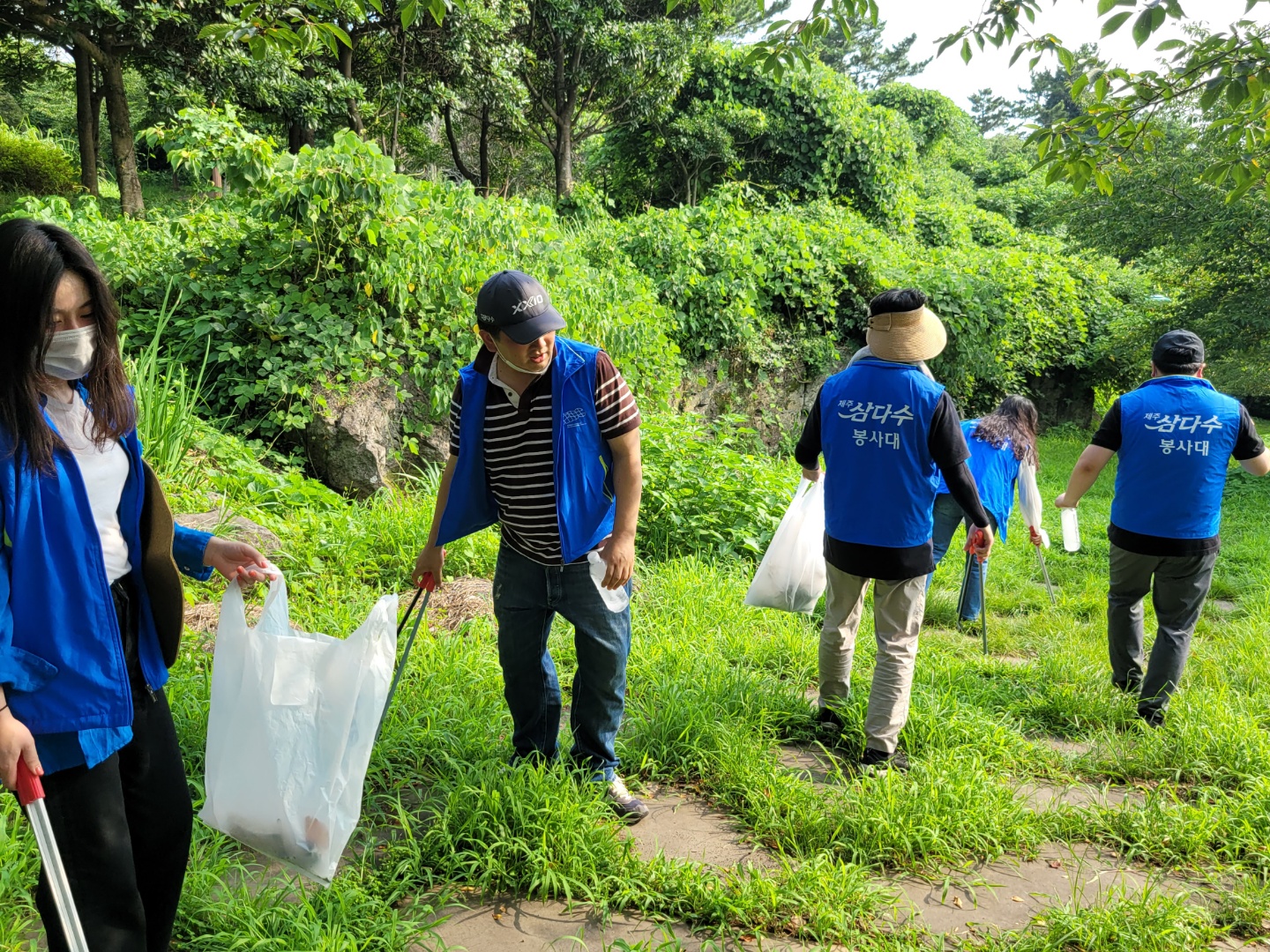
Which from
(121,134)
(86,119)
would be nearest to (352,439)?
(121,134)

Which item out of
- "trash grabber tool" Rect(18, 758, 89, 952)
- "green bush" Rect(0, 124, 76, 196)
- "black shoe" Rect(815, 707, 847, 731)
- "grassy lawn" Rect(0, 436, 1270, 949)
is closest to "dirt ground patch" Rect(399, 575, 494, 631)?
"grassy lawn" Rect(0, 436, 1270, 949)

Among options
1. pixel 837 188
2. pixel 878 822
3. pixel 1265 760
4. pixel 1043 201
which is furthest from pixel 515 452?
pixel 1043 201

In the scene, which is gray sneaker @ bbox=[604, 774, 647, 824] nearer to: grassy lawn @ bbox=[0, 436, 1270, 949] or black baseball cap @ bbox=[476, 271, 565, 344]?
grassy lawn @ bbox=[0, 436, 1270, 949]

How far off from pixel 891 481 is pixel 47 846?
2.88 m

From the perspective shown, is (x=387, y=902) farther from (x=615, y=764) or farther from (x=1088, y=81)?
(x=1088, y=81)

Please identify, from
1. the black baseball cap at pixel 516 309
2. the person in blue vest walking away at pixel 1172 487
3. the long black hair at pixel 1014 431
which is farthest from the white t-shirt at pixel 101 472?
the long black hair at pixel 1014 431

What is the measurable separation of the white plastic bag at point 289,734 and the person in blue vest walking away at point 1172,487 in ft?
11.4

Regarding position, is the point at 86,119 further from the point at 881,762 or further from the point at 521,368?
the point at 881,762

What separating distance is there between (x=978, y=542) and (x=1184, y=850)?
1315mm

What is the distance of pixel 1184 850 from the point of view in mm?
3043

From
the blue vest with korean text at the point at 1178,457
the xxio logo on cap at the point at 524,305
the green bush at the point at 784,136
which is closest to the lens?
the xxio logo on cap at the point at 524,305

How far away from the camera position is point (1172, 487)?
A: 3.98 metres

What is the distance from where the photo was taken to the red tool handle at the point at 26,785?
155 centimetres

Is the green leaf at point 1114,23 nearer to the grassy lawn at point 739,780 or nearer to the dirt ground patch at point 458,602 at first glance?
the grassy lawn at point 739,780
